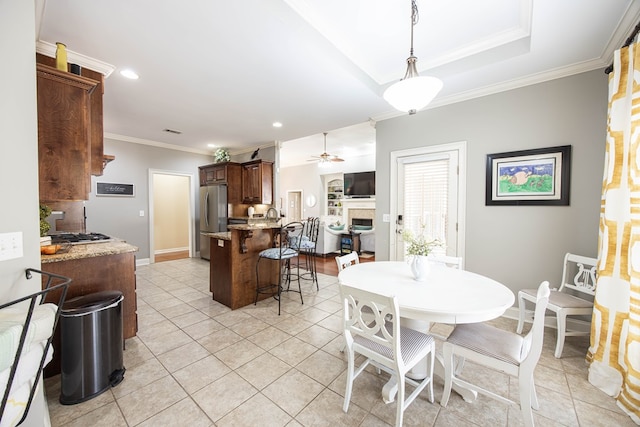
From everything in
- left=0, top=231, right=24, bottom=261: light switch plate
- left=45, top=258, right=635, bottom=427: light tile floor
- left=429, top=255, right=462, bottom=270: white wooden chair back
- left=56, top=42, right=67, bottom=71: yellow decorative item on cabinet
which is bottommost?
left=45, top=258, right=635, bottom=427: light tile floor

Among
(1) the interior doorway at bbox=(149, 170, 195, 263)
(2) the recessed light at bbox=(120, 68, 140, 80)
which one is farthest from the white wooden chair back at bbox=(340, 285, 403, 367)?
(1) the interior doorway at bbox=(149, 170, 195, 263)

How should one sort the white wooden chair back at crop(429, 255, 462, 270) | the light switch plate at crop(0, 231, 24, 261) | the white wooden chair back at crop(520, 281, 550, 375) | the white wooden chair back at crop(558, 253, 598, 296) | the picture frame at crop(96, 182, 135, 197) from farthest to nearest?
the picture frame at crop(96, 182, 135, 197) → the white wooden chair back at crop(429, 255, 462, 270) → the white wooden chair back at crop(558, 253, 598, 296) → the white wooden chair back at crop(520, 281, 550, 375) → the light switch plate at crop(0, 231, 24, 261)

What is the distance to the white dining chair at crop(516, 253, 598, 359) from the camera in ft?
7.02

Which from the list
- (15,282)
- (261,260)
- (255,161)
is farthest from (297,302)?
(255,161)

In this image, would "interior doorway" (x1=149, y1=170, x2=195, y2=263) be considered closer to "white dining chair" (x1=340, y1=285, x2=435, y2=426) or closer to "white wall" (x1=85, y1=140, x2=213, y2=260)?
"white wall" (x1=85, y1=140, x2=213, y2=260)

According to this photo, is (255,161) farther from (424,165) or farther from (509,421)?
(509,421)

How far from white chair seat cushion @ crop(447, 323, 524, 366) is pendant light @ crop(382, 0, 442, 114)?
63.5 inches

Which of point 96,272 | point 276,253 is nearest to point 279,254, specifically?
point 276,253

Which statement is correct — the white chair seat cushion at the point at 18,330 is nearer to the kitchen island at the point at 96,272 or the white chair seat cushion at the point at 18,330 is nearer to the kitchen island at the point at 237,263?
the kitchen island at the point at 96,272

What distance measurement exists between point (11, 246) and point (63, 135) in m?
1.07

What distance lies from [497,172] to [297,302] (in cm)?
289

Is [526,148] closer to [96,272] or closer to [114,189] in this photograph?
[96,272]

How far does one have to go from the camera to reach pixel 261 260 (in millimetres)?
3449

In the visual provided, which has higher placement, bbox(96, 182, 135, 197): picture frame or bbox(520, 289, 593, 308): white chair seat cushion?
bbox(96, 182, 135, 197): picture frame
